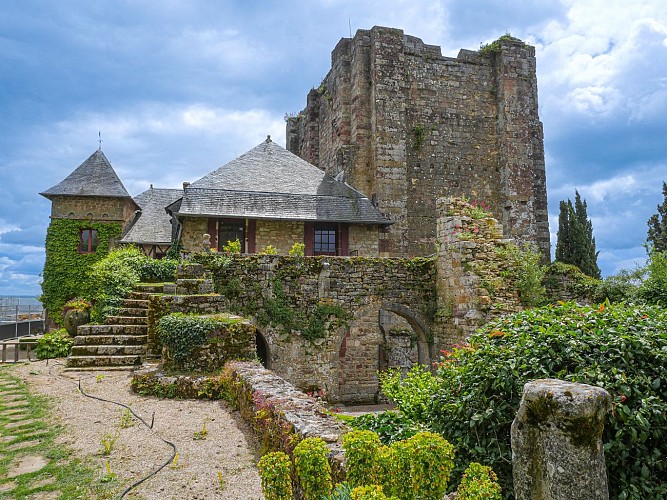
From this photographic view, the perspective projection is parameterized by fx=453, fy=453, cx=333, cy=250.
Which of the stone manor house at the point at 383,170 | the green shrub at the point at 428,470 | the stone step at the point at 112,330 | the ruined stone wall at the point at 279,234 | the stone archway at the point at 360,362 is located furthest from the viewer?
the stone manor house at the point at 383,170

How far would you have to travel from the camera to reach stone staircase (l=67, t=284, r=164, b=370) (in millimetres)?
9766

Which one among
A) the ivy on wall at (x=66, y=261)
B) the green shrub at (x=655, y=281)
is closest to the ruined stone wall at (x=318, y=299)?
the green shrub at (x=655, y=281)

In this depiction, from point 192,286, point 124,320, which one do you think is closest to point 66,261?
point 124,320

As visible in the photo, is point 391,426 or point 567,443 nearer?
point 567,443

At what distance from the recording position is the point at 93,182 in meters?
22.0

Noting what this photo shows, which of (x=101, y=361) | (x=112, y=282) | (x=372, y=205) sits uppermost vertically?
(x=372, y=205)

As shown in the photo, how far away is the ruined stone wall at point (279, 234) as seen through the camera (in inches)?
626

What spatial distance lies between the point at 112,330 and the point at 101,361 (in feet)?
3.93

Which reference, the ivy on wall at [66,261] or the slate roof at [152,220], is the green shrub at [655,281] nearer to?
the slate roof at [152,220]

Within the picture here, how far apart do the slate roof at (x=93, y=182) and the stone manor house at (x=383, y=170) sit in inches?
3.3

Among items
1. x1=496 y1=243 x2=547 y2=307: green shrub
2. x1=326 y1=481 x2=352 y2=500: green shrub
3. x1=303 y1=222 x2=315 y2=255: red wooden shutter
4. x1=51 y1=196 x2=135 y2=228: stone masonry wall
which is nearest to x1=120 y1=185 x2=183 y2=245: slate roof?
x1=51 y1=196 x2=135 y2=228: stone masonry wall

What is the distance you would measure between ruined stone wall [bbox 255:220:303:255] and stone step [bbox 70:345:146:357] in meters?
6.37

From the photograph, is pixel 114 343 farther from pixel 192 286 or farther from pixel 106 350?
pixel 192 286

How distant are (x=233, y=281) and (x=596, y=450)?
405 inches
